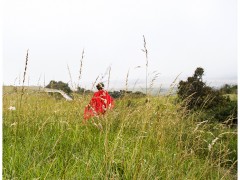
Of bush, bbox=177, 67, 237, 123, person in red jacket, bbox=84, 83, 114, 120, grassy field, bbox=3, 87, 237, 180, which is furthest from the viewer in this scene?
bush, bbox=177, 67, 237, 123

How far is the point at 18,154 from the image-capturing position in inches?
136

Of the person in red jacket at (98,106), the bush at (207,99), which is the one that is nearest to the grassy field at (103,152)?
the person in red jacket at (98,106)

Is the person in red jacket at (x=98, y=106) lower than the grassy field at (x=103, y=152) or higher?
higher

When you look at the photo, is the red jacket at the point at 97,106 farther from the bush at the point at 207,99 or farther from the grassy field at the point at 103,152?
the bush at the point at 207,99

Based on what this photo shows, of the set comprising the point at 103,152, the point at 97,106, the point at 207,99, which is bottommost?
the point at 103,152

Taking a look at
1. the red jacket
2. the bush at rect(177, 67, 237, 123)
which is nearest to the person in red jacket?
the red jacket

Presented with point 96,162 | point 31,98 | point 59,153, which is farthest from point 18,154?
point 31,98

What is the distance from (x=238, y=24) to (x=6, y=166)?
9.15 ft

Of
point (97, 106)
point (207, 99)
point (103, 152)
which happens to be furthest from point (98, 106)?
point (207, 99)

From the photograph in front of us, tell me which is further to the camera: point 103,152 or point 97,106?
point 97,106

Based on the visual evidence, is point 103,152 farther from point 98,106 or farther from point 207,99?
point 207,99

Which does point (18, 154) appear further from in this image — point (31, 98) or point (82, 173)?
point (31, 98)

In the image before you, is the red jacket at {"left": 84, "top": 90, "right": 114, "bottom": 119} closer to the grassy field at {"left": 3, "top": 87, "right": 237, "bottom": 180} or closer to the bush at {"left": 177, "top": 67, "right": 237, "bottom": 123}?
the grassy field at {"left": 3, "top": 87, "right": 237, "bottom": 180}

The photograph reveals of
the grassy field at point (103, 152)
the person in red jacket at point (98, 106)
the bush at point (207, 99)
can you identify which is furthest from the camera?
the bush at point (207, 99)
